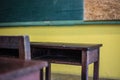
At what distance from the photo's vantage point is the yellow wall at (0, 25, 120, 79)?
2.99 meters

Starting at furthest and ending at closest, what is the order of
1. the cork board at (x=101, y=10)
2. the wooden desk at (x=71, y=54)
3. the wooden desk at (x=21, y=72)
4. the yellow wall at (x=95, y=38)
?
the yellow wall at (x=95, y=38) → the cork board at (x=101, y=10) → the wooden desk at (x=71, y=54) → the wooden desk at (x=21, y=72)

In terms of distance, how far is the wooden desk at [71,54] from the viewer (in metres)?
2.05

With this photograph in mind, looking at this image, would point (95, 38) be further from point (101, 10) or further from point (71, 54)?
point (71, 54)

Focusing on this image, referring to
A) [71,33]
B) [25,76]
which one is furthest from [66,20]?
[25,76]

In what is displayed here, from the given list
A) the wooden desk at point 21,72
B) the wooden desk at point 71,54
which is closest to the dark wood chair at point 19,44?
the wooden desk at point 21,72

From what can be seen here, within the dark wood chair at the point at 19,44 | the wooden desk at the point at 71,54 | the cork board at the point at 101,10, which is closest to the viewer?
the dark wood chair at the point at 19,44

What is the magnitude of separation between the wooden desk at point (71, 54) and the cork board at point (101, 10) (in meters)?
0.75

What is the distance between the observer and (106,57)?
3.06 meters

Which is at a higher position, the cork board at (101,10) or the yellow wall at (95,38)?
the cork board at (101,10)

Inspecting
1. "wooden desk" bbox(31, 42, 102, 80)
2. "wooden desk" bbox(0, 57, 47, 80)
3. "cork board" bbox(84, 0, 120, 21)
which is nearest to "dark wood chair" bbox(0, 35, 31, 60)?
"wooden desk" bbox(0, 57, 47, 80)

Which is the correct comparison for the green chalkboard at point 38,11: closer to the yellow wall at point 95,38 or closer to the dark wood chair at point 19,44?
the yellow wall at point 95,38

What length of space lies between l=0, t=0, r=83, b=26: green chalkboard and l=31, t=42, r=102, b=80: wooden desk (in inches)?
35.4

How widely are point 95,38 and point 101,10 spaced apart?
44 cm

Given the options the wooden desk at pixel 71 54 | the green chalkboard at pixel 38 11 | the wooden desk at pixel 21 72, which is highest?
the green chalkboard at pixel 38 11
